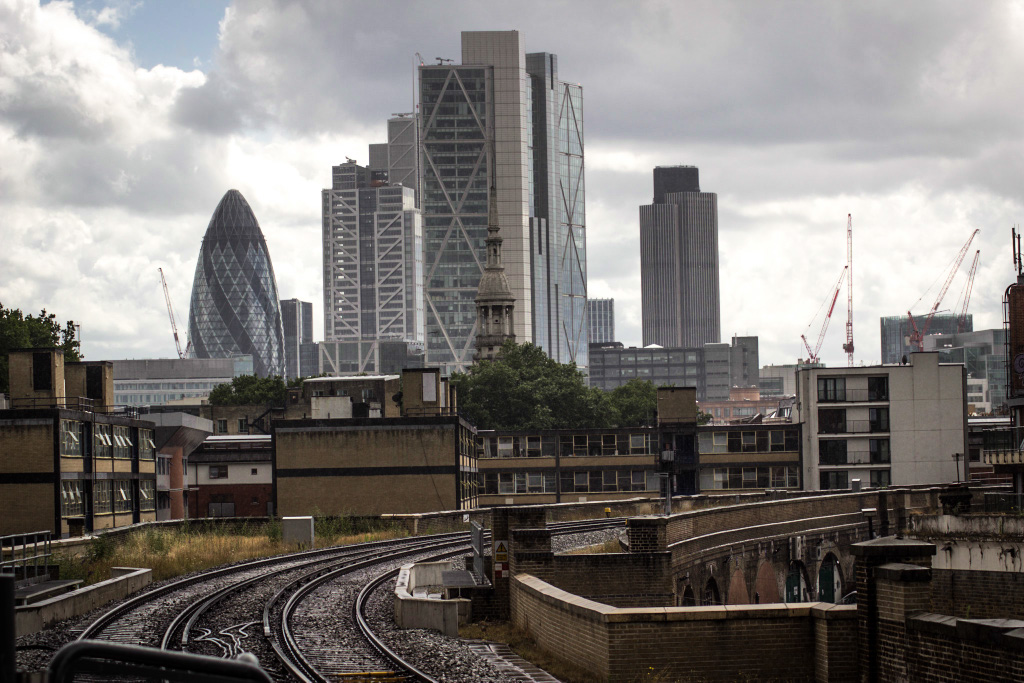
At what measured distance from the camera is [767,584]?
45.3 metres

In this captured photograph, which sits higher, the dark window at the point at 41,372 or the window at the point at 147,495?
the dark window at the point at 41,372

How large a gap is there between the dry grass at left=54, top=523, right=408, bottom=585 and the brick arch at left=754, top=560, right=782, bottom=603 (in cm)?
1549

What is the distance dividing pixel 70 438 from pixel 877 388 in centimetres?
5614

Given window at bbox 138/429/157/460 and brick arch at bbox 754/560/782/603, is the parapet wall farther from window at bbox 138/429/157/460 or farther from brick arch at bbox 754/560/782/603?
window at bbox 138/429/157/460

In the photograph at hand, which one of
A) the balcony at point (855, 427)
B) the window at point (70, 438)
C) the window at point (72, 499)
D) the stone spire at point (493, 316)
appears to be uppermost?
the stone spire at point (493, 316)

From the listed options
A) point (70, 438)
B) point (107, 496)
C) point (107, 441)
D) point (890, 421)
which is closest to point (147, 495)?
point (107, 496)

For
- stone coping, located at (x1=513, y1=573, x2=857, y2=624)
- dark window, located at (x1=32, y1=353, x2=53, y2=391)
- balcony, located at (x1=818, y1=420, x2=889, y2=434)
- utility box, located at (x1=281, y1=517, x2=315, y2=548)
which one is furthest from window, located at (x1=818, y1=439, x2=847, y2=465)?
stone coping, located at (x1=513, y1=573, x2=857, y2=624)

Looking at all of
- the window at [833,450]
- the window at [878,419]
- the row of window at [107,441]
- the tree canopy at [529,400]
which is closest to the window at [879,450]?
the window at [878,419]

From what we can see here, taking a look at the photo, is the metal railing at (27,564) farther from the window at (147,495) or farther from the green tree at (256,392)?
the green tree at (256,392)

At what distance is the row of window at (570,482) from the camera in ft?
290

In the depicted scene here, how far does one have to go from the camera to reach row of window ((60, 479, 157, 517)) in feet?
171

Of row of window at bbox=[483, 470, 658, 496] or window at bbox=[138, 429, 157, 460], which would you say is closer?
window at bbox=[138, 429, 157, 460]

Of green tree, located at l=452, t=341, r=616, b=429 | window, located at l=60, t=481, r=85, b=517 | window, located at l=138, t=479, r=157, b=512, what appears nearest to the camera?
window, located at l=60, t=481, r=85, b=517

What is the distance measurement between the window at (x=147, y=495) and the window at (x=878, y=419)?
162ft
